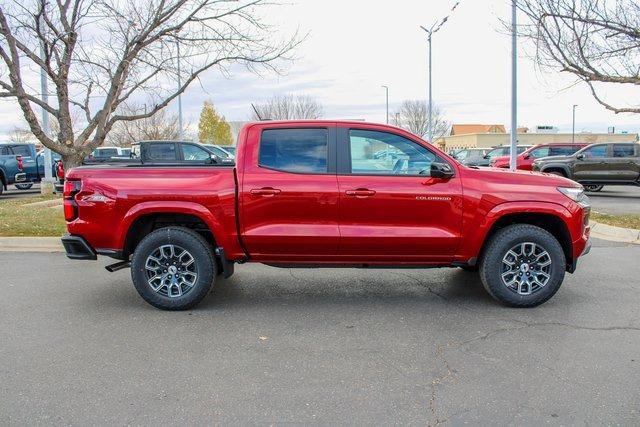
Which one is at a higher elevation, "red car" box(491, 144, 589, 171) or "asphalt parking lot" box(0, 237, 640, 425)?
"red car" box(491, 144, 589, 171)

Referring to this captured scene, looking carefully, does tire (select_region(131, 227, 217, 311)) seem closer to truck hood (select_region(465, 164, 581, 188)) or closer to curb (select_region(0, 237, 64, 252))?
truck hood (select_region(465, 164, 581, 188))

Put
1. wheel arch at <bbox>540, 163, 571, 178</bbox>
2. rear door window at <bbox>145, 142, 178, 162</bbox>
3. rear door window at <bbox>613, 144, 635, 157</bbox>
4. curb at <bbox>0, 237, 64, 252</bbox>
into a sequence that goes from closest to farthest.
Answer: curb at <bbox>0, 237, 64, 252</bbox> < rear door window at <bbox>145, 142, 178, 162</bbox> < rear door window at <bbox>613, 144, 635, 157</bbox> < wheel arch at <bbox>540, 163, 571, 178</bbox>

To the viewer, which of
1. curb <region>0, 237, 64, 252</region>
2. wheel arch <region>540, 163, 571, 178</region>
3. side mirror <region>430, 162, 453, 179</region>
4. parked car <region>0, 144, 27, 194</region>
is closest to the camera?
side mirror <region>430, 162, 453, 179</region>

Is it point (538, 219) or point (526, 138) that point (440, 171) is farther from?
point (526, 138)

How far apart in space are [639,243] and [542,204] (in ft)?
15.5

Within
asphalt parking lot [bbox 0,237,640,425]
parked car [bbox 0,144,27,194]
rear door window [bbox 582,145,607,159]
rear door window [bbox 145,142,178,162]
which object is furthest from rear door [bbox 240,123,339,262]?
parked car [bbox 0,144,27,194]

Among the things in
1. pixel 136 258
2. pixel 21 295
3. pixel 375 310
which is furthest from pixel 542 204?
pixel 21 295

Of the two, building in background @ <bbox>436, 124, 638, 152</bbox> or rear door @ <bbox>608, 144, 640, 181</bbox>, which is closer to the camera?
rear door @ <bbox>608, 144, 640, 181</bbox>

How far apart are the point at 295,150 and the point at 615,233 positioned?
22.2 ft

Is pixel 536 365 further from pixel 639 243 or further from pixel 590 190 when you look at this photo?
pixel 590 190

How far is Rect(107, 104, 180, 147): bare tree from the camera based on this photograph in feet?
146

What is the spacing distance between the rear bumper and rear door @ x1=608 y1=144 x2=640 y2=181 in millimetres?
16013

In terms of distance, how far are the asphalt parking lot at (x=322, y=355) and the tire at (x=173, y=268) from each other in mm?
165

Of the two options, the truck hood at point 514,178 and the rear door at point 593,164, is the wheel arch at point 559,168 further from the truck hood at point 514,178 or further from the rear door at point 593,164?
the truck hood at point 514,178
